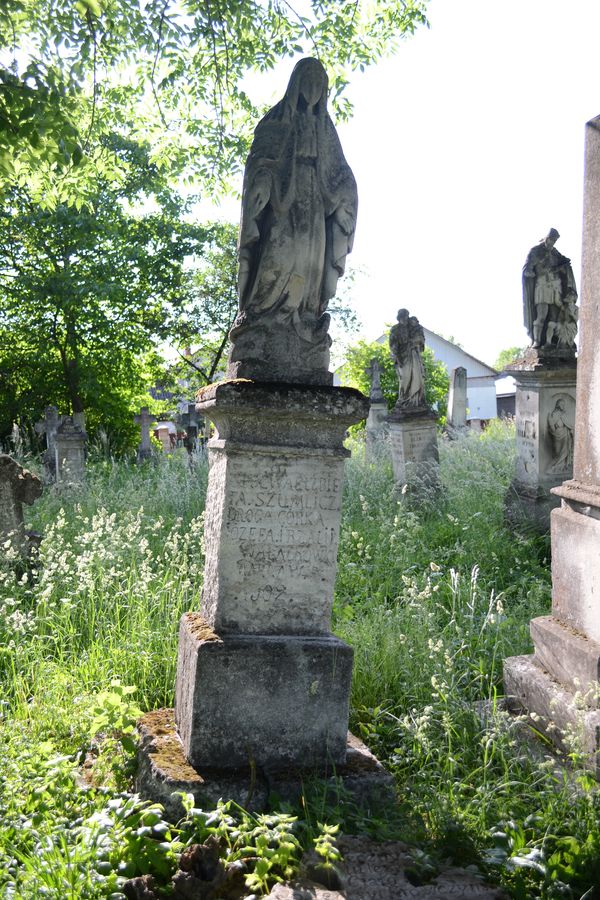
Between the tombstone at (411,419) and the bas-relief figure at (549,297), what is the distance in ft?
7.51

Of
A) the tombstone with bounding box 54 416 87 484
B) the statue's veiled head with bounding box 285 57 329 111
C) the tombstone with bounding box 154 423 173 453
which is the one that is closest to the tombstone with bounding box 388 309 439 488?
the tombstone with bounding box 54 416 87 484

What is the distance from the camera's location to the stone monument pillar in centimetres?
1391

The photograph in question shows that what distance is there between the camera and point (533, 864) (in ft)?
8.79

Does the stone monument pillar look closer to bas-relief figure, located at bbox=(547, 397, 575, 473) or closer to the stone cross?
the stone cross

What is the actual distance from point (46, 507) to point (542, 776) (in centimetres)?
735

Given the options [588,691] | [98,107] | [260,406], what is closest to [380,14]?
[98,107]

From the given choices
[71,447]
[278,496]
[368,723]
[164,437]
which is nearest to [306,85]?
[278,496]

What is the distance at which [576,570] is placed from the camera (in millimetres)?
3980

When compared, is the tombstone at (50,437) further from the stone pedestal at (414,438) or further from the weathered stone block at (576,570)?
the weathered stone block at (576,570)

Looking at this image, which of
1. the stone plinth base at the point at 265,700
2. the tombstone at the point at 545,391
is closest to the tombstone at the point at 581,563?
the stone plinth base at the point at 265,700

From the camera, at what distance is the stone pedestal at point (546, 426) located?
870cm

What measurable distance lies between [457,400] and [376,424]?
4.11 meters

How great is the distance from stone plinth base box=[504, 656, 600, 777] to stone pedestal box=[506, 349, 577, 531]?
461 cm

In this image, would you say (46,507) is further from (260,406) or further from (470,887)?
(470,887)
